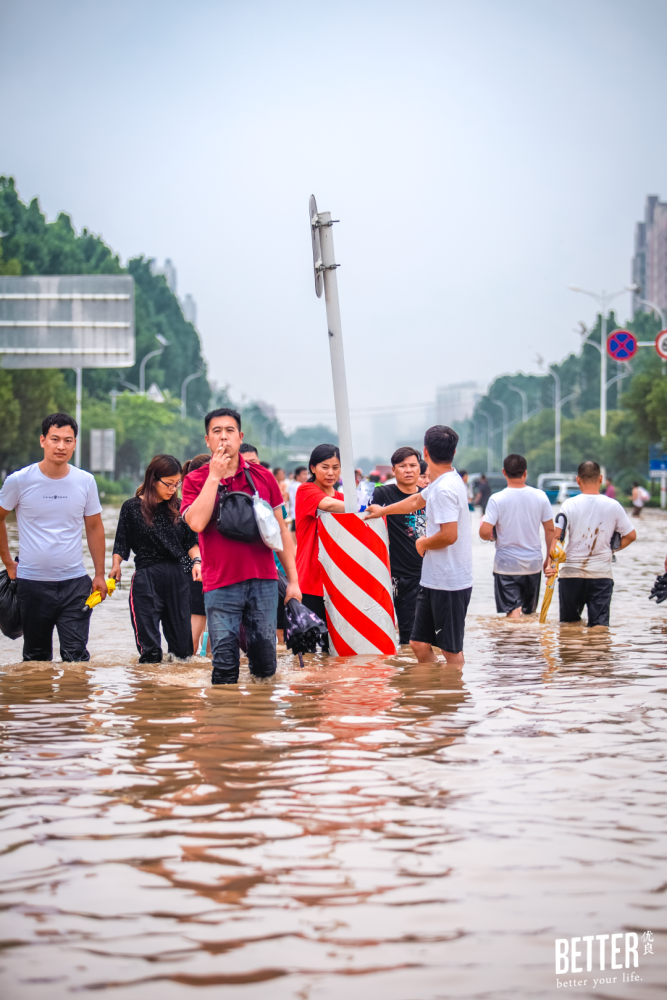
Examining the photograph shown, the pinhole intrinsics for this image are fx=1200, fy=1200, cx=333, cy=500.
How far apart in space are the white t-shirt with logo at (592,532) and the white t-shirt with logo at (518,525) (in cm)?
49

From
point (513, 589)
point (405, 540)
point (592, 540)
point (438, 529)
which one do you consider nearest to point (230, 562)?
point (438, 529)

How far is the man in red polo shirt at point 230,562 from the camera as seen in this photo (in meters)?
6.39

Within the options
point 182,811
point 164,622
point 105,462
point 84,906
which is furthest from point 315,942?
point 105,462

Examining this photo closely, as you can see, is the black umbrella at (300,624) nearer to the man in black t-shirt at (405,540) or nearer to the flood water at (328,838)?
the flood water at (328,838)

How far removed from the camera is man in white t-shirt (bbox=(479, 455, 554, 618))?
10.3m

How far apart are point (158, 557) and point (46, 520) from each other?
84 centimetres

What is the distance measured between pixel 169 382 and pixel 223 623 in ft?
327

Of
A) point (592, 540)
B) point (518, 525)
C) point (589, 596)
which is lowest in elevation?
point (589, 596)

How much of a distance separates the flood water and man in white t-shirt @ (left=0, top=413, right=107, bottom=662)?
23.7 inches

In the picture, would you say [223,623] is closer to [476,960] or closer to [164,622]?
[164,622]

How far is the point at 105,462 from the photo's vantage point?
209 ft

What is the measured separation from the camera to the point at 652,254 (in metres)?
166

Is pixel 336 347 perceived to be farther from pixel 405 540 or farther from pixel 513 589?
pixel 513 589

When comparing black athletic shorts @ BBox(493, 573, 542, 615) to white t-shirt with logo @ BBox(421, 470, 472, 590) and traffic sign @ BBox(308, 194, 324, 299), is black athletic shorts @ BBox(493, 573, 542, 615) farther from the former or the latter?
traffic sign @ BBox(308, 194, 324, 299)
